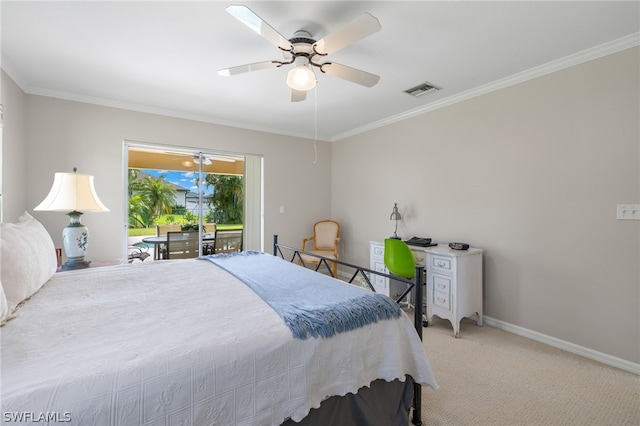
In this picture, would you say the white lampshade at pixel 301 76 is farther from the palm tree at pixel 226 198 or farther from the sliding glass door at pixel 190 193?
the palm tree at pixel 226 198

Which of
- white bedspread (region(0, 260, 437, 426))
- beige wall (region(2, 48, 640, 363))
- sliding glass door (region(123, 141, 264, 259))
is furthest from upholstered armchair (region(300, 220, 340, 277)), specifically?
white bedspread (region(0, 260, 437, 426))

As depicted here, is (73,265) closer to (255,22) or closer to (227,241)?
(227,241)

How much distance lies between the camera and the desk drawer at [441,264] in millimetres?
2840

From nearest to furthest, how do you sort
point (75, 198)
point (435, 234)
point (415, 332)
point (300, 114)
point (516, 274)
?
point (415, 332)
point (75, 198)
point (516, 274)
point (435, 234)
point (300, 114)

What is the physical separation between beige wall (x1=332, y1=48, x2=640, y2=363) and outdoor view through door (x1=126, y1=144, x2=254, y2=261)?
2721mm

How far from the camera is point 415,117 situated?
3791 mm

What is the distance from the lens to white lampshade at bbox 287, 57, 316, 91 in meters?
2.01

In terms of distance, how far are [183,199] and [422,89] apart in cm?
346

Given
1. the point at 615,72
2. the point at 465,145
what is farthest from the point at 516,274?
the point at 615,72

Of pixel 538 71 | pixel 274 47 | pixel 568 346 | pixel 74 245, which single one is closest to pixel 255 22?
pixel 274 47

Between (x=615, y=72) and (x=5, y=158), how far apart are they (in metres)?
5.18

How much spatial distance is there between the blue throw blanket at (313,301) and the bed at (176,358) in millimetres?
32

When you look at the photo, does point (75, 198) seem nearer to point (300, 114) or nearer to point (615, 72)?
point (300, 114)

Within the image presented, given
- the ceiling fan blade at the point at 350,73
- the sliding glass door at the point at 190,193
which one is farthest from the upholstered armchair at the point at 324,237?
the ceiling fan blade at the point at 350,73
